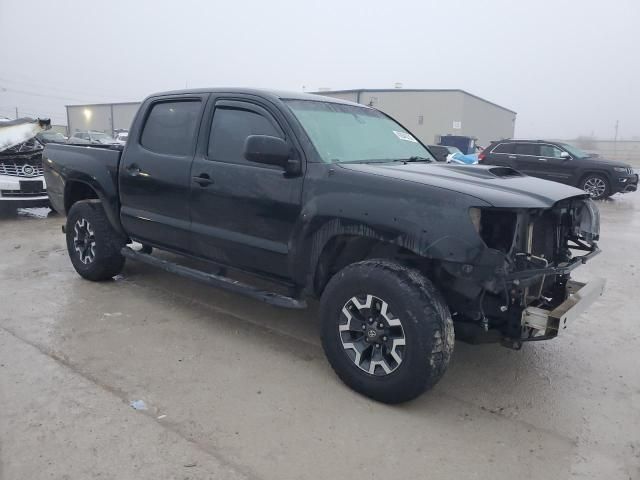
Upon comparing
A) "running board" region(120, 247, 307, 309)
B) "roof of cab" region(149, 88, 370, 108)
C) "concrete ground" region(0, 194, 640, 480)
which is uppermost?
"roof of cab" region(149, 88, 370, 108)

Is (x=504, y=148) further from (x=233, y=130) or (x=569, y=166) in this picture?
(x=233, y=130)

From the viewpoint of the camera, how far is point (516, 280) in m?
2.75

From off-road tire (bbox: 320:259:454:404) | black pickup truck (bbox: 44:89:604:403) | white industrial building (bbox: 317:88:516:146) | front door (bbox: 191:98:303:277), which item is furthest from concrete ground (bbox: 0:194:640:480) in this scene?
white industrial building (bbox: 317:88:516:146)

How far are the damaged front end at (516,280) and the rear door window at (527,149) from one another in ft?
40.5

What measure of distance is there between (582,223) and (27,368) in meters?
3.72

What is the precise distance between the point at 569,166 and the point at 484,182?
12.6 m

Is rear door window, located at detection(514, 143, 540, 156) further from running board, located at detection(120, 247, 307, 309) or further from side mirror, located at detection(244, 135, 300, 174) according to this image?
side mirror, located at detection(244, 135, 300, 174)

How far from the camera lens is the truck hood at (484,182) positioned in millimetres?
2801

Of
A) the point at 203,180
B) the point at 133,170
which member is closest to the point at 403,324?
the point at 203,180

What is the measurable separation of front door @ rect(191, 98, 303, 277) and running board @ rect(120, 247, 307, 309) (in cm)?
14

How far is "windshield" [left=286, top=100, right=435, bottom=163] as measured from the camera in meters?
3.54

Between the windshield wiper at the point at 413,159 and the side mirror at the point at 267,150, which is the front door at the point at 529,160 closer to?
the windshield wiper at the point at 413,159

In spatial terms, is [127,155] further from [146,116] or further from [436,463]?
[436,463]

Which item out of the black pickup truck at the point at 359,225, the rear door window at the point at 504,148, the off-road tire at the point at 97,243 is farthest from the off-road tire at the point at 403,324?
the rear door window at the point at 504,148
